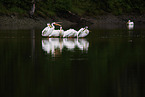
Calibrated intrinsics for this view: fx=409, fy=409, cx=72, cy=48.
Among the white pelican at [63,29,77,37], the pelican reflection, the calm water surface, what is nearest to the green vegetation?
the white pelican at [63,29,77,37]

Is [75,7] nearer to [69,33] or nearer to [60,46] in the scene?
[69,33]

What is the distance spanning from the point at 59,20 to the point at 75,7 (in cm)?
892

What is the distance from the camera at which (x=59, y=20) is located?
6075 centimetres

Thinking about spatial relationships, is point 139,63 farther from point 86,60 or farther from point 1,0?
point 1,0

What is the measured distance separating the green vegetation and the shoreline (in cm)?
148

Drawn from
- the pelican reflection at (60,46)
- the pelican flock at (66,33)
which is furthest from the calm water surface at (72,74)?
the pelican flock at (66,33)

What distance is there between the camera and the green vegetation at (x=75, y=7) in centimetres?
5856

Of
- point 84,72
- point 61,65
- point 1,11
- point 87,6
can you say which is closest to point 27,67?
point 61,65

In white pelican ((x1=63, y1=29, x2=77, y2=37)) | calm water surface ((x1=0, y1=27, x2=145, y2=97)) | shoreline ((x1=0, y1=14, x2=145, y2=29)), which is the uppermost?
shoreline ((x1=0, y1=14, x2=145, y2=29))

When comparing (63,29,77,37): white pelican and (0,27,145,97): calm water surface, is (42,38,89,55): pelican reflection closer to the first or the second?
(0,27,145,97): calm water surface

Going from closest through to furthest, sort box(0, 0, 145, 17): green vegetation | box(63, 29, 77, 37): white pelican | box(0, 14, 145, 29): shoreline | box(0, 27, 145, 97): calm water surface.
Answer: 1. box(0, 27, 145, 97): calm water surface
2. box(63, 29, 77, 37): white pelican
3. box(0, 14, 145, 29): shoreline
4. box(0, 0, 145, 17): green vegetation

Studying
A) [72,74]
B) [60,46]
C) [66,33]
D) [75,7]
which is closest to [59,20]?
[75,7]

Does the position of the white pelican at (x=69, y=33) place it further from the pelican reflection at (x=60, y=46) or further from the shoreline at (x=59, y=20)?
the shoreline at (x=59, y=20)

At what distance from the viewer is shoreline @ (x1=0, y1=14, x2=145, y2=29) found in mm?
51153
